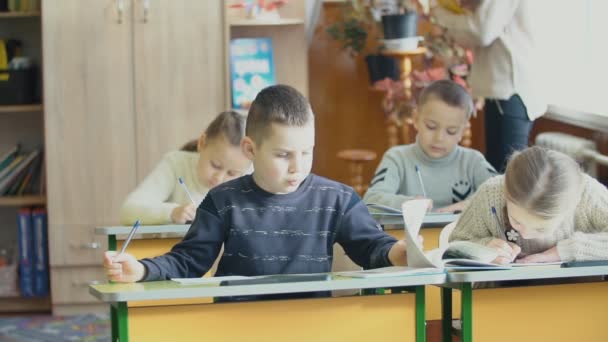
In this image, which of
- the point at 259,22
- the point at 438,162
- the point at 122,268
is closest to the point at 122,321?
the point at 122,268

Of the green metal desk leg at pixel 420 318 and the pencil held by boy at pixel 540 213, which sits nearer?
the green metal desk leg at pixel 420 318

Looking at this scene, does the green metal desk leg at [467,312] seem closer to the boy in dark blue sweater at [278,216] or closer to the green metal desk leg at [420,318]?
the green metal desk leg at [420,318]

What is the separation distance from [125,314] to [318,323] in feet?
1.24

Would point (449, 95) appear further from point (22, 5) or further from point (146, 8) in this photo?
point (22, 5)

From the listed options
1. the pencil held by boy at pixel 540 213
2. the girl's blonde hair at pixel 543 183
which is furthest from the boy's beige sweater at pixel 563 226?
the girl's blonde hair at pixel 543 183

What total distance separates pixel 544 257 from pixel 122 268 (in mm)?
994

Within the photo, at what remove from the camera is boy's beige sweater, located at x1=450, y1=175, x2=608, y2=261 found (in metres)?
2.54

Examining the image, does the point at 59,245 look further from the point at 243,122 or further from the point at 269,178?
the point at 269,178

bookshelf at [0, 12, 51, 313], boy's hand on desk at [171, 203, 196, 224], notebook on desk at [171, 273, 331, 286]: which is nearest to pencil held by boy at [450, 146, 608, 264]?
notebook on desk at [171, 273, 331, 286]

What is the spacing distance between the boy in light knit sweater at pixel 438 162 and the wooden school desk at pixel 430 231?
0.51 m

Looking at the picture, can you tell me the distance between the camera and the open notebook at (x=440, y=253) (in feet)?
6.91

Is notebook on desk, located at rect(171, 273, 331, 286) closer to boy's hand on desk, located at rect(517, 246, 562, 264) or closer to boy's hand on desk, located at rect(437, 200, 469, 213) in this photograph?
boy's hand on desk, located at rect(517, 246, 562, 264)

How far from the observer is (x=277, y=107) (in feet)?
7.94

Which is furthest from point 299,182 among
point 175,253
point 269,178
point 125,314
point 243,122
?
point 243,122
